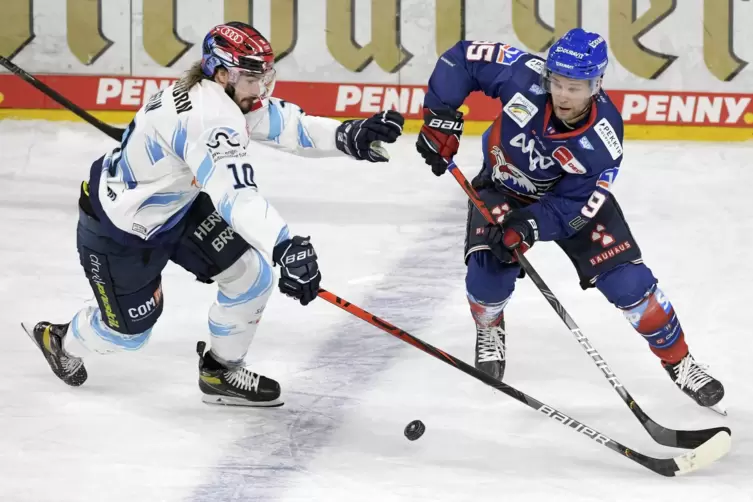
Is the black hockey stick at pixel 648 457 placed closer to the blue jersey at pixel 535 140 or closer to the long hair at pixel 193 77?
the blue jersey at pixel 535 140

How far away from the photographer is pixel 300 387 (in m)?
3.89

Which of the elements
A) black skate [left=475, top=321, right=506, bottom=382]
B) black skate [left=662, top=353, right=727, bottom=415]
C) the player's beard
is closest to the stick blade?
black skate [left=662, top=353, right=727, bottom=415]

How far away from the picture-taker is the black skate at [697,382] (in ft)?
11.9

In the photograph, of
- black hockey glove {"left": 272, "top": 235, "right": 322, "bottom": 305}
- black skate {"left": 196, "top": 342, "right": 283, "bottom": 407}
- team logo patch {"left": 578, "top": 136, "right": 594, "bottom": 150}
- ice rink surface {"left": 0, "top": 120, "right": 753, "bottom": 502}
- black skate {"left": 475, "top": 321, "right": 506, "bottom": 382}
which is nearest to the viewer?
black hockey glove {"left": 272, "top": 235, "right": 322, "bottom": 305}

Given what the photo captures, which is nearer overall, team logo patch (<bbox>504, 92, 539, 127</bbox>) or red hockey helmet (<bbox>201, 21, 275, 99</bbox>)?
red hockey helmet (<bbox>201, 21, 275, 99</bbox>)

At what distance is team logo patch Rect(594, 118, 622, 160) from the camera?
3523mm

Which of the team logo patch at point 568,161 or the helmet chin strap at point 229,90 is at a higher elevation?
the helmet chin strap at point 229,90

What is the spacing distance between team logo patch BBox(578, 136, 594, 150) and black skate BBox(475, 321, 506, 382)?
77 cm

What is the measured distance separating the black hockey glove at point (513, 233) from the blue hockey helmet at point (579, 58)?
0.43m

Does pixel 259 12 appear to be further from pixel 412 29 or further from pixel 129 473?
pixel 129 473

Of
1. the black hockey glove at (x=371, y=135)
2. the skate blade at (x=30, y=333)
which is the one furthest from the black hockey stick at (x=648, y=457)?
the skate blade at (x=30, y=333)

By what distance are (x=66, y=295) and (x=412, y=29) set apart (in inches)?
113

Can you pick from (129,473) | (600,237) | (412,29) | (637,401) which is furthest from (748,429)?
(412,29)

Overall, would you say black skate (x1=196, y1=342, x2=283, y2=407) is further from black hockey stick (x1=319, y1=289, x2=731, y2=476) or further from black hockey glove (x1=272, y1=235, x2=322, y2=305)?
black hockey glove (x1=272, y1=235, x2=322, y2=305)
